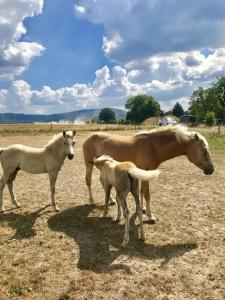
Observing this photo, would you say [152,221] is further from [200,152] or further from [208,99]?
[208,99]

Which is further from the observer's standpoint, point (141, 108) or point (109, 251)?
point (141, 108)

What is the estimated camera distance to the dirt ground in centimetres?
507

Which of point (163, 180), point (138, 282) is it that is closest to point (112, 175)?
point (138, 282)

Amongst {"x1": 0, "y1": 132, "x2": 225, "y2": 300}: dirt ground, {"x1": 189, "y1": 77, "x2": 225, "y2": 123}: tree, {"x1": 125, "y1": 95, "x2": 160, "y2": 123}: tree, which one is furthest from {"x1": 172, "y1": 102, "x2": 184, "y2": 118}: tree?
{"x1": 0, "y1": 132, "x2": 225, "y2": 300}: dirt ground

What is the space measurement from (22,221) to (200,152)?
434 centimetres

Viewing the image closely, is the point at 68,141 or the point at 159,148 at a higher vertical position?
the point at 68,141

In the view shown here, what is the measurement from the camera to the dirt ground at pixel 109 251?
5070mm

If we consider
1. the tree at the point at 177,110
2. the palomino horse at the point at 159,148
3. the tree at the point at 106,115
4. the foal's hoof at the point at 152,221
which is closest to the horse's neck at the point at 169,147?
the palomino horse at the point at 159,148

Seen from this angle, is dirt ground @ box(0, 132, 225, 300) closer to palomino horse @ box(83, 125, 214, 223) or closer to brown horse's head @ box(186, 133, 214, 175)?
palomino horse @ box(83, 125, 214, 223)

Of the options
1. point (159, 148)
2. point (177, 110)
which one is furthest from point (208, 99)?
point (159, 148)

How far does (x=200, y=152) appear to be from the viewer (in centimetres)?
780

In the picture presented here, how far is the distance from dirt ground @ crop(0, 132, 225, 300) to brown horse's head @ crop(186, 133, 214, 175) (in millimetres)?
1260

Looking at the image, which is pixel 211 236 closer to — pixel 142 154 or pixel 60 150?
pixel 142 154

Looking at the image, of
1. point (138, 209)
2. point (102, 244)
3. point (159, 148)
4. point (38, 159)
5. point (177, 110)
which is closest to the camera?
point (102, 244)
